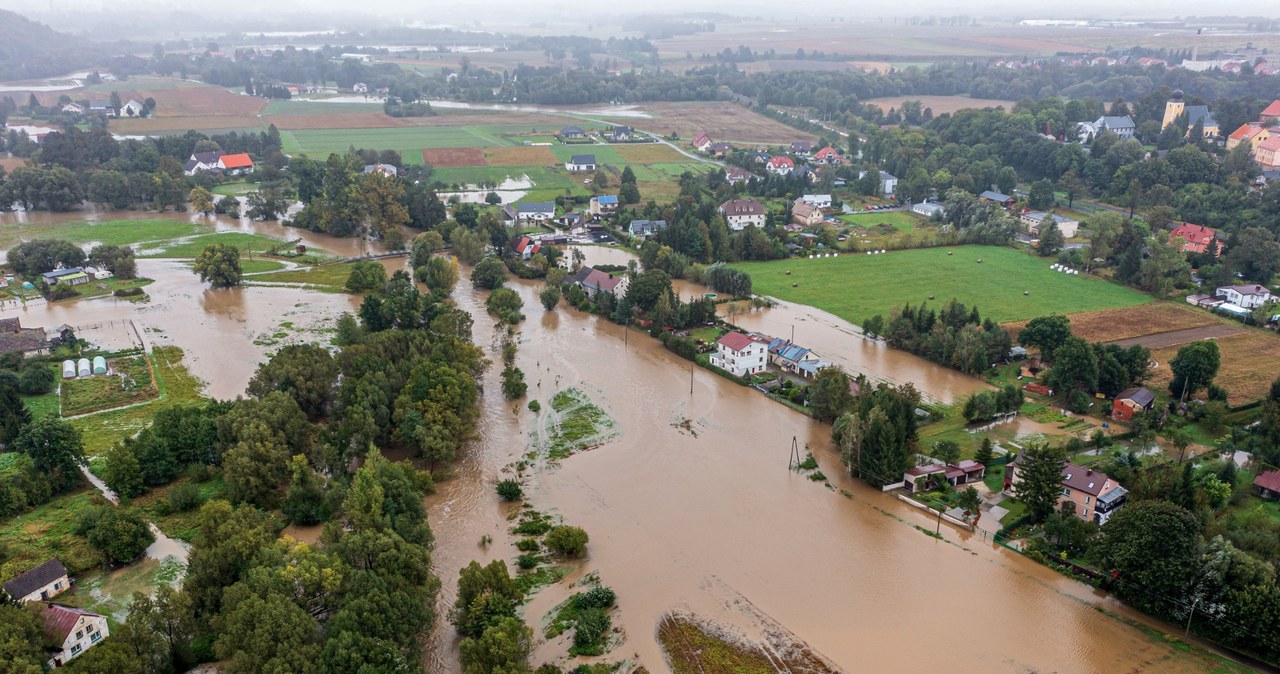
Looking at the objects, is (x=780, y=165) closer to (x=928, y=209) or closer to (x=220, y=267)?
(x=928, y=209)

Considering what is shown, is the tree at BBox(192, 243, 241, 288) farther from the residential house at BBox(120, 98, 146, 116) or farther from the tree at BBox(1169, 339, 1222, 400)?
the residential house at BBox(120, 98, 146, 116)

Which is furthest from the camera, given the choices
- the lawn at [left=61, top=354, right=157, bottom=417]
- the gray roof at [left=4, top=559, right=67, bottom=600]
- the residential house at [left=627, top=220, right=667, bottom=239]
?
the residential house at [left=627, top=220, right=667, bottom=239]

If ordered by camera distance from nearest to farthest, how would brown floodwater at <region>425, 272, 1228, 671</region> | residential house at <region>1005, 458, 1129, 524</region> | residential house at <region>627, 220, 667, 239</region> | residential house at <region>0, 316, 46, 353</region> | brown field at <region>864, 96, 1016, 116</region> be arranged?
brown floodwater at <region>425, 272, 1228, 671</region> → residential house at <region>1005, 458, 1129, 524</region> → residential house at <region>0, 316, 46, 353</region> → residential house at <region>627, 220, 667, 239</region> → brown field at <region>864, 96, 1016, 116</region>

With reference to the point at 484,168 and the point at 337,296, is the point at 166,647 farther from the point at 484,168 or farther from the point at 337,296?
the point at 484,168

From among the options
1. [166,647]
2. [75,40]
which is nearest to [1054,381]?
[166,647]

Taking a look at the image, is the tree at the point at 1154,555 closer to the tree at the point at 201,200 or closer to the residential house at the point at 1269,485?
the residential house at the point at 1269,485

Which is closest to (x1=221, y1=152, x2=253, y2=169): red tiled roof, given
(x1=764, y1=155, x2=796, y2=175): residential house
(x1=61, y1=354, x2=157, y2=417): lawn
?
(x1=61, y1=354, x2=157, y2=417): lawn

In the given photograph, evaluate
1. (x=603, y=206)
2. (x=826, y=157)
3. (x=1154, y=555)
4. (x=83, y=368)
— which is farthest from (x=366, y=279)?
(x=826, y=157)
